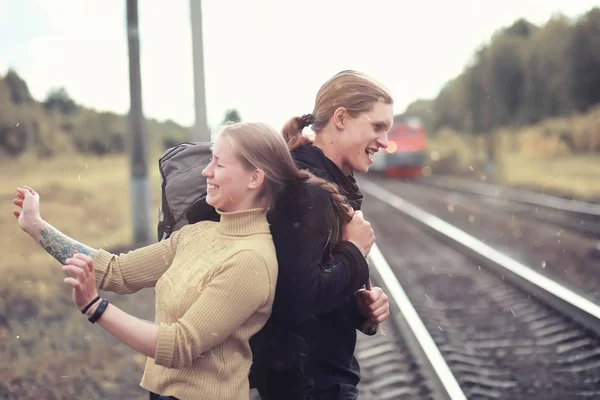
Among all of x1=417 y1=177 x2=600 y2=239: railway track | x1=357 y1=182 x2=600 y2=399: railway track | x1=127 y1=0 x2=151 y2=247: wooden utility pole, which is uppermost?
x1=127 y1=0 x2=151 y2=247: wooden utility pole

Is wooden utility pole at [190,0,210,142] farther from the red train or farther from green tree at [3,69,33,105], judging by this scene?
the red train

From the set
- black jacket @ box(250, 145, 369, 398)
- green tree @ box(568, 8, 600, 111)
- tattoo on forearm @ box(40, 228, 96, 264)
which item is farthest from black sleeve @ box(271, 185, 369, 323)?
green tree @ box(568, 8, 600, 111)

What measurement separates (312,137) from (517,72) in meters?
40.3

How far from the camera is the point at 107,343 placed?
5340mm

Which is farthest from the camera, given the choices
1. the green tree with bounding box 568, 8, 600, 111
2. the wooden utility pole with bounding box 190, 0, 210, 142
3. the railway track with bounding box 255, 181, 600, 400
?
the green tree with bounding box 568, 8, 600, 111

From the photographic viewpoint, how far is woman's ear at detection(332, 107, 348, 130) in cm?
192

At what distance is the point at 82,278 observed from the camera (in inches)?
59.3

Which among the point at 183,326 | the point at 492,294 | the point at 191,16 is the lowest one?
the point at 492,294

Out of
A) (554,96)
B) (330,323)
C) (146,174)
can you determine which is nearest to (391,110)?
(330,323)

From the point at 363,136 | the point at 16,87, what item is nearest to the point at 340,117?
the point at 363,136

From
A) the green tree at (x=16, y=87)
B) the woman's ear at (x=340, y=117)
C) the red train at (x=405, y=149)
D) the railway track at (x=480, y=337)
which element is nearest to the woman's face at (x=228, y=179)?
the woman's ear at (x=340, y=117)

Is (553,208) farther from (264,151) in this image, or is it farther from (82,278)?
(82,278)

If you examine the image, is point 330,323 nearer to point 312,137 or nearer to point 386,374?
Result: point 312,137

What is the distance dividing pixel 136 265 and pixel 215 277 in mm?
361
